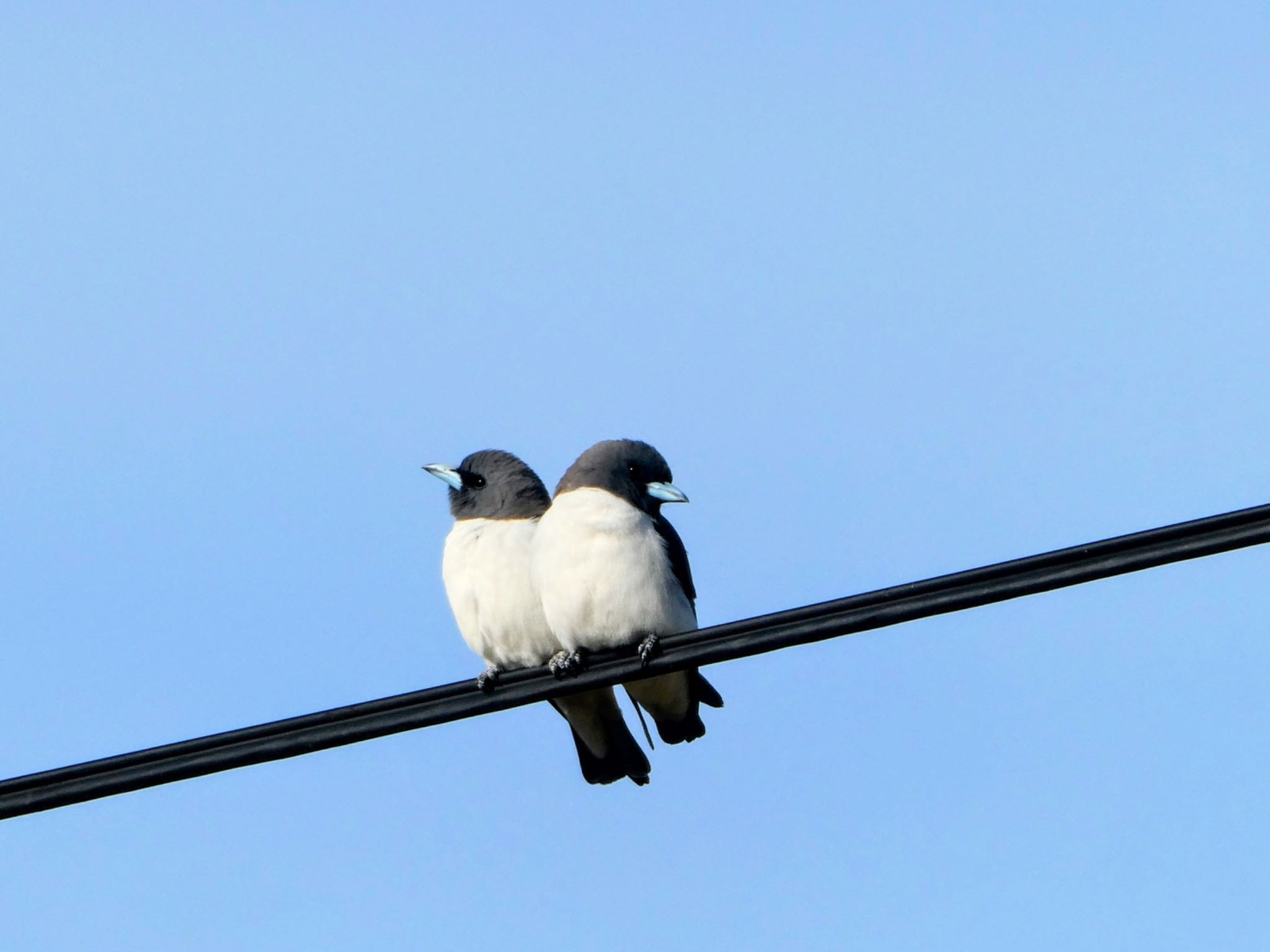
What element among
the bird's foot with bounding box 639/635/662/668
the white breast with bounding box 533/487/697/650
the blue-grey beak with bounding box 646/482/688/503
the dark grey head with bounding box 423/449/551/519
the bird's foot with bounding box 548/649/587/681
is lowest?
the bird's foot with bounding box 639/635/662/668

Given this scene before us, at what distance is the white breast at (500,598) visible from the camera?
32.9 ft

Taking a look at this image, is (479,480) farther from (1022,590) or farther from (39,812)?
(1022,590)

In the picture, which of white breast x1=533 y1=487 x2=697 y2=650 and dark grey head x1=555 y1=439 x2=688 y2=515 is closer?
white breast x1=533 y1=487 x2=697 y2=650

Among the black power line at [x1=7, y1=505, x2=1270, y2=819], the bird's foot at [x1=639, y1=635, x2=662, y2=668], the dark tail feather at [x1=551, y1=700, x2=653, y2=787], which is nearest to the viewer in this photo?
the black power line at [x1=7, y1=505, x2=1270, y2=819]

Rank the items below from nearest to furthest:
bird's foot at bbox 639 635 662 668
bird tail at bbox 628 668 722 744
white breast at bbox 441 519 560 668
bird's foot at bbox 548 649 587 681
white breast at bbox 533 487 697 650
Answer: bird's foot at bbox 639 635 662 668 < bird's foot at bbox 548 649 587 681 < white breast at bbox 533 487 697 650 < white breast at bbox 441 519 560 668 < bird tail at bbox 628 668 722 744

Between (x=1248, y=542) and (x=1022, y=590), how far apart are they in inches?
28.2

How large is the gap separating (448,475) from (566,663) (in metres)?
1.88

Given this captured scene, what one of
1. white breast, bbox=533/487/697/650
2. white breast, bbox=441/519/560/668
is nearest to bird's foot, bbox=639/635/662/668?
white breast, bbox=533/487/697/650

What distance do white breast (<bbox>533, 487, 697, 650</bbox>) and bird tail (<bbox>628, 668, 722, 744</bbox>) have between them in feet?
1.81

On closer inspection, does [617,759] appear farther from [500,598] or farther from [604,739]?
[500,598]

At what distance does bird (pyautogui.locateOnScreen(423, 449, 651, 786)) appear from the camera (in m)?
10.1

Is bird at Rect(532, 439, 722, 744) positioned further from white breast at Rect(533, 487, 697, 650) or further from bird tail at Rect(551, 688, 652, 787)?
bird tail at Rect(551, 688, 652, 787)

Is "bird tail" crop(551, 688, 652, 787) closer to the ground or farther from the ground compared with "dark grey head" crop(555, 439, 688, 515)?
closer to the ground

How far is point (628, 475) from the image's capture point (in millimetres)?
10258
